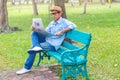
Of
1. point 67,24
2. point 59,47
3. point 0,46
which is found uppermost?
point 67,24

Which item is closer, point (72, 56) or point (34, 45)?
point (72, 56)

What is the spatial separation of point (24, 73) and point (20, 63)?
150 cm

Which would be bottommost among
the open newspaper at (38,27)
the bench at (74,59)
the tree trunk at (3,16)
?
the tree trunk at (3,16)

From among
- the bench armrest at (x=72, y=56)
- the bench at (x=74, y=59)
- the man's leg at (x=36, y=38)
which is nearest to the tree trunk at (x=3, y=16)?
the man's leg at (x=36, y=38)

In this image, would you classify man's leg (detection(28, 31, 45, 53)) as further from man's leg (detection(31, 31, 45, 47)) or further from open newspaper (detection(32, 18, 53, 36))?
open newspaper (detection(32, 18, 53, 36))

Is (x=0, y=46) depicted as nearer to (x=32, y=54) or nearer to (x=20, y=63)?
(x=20, y=63)

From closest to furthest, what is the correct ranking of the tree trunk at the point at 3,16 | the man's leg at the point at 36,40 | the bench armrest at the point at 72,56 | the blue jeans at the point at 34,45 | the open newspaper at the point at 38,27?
the bench armrest at the point at 72,56, the man's leg at the point at 36,40, the blue jeans at the point at 34,45, the open newspaper at the point at 38,27, the tree trunk at the point at 3,16

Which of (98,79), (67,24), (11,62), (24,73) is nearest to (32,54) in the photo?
(24,73)

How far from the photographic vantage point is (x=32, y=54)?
6.42m

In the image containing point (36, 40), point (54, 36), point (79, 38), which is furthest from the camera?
point (54, 36)

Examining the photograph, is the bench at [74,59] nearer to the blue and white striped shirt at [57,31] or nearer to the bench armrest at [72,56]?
the bench armrest at [72,56]

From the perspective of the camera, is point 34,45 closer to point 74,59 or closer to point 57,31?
point 57,31

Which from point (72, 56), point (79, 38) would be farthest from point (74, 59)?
point (79, 38)

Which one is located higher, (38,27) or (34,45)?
(38,27)
